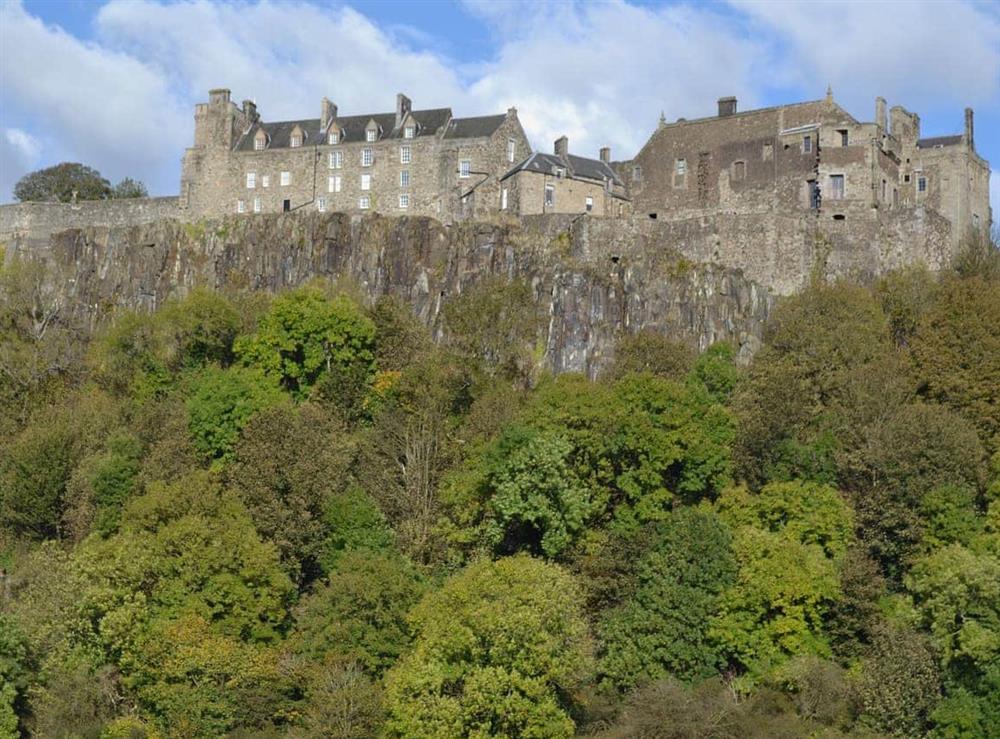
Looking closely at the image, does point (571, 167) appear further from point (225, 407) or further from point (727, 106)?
point (225, 407)

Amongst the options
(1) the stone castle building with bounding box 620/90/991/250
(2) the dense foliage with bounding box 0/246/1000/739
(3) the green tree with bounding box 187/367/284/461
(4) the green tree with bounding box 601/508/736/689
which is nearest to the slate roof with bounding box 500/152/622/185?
(1) the stone castle building with bounding box 620/90/991/250

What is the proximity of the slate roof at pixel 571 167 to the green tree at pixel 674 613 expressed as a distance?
926 inches

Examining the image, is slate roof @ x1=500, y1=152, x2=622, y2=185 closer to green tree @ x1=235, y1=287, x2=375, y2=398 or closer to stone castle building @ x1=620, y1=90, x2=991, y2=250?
stone castle building @ x1=620, y1=90, x2=991, y2=250

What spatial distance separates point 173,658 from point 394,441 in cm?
1162

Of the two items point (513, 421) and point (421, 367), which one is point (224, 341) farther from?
point (513, 421)

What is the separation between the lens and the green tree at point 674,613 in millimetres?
37438

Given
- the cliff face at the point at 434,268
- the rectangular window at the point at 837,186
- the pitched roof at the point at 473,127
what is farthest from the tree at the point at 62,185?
the rectangular window at the point at 837,186

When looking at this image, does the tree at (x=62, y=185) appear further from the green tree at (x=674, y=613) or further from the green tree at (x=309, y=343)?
the green tree at (x=674, y=613)

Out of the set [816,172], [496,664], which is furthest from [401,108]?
[496,664]

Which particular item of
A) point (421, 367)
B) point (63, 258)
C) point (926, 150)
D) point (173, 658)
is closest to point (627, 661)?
point (173, 658)

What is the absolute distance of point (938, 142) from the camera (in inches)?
2355

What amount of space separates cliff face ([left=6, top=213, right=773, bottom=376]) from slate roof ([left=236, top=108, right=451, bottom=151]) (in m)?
5.95

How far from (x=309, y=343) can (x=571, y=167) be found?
1537 cm

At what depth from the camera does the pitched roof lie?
61719mm
